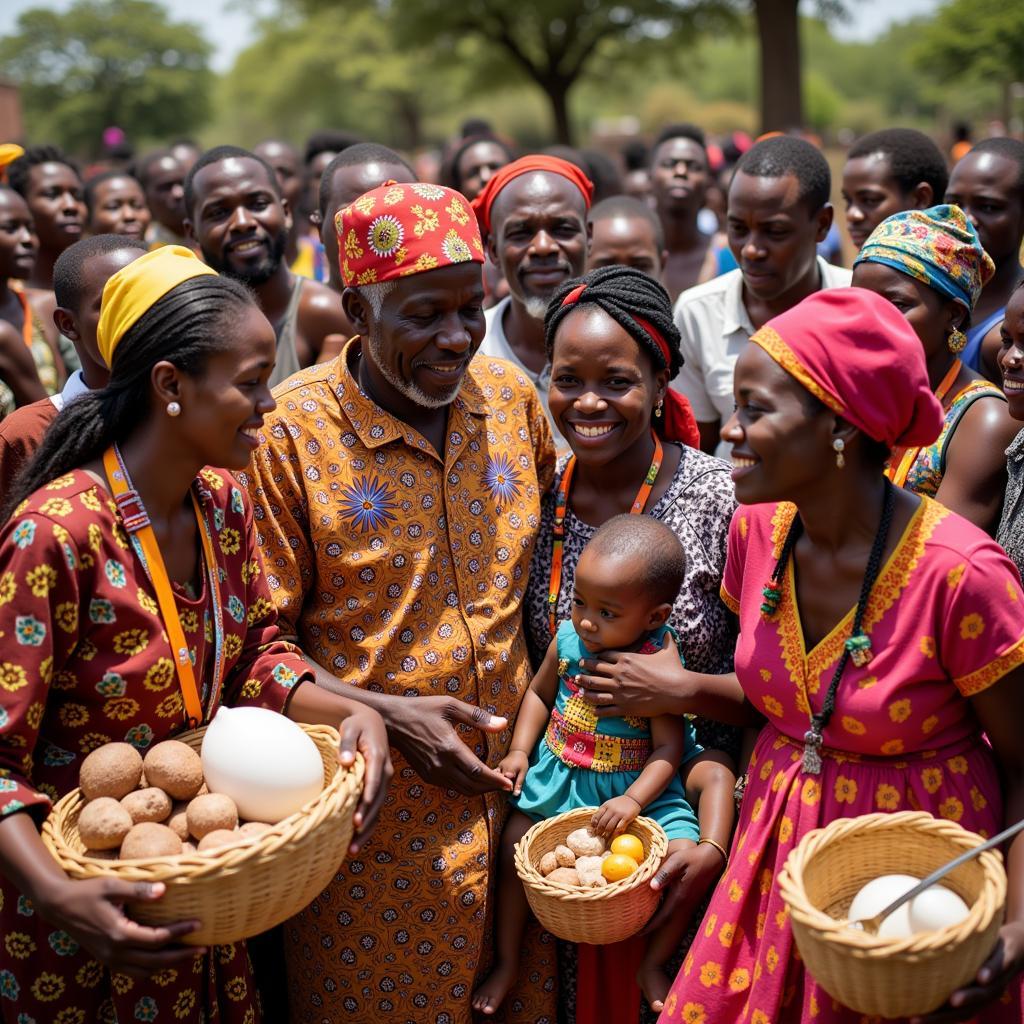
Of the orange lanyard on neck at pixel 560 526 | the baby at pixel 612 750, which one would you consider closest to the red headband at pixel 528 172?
→ the orange lanyard on neck at pixel 560 526

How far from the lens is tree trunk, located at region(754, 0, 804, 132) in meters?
23.9

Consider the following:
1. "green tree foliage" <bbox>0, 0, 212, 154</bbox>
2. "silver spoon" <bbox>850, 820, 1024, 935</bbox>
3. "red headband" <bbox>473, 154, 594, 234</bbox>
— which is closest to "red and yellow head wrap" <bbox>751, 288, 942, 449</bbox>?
"silver spoon" <bbox>850, 820, 1024, 935</bbox>

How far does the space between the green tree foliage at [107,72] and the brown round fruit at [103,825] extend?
6034cm

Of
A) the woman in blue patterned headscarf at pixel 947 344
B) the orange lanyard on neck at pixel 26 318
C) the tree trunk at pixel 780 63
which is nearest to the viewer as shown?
the woman in blue patterned headscarf at pixel 947 344

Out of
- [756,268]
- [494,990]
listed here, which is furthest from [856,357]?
[756,268]

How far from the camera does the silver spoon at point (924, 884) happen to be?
225cm

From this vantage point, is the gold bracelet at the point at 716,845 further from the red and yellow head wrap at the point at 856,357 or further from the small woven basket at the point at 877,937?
the red and yellow head wrap at the point at 856,357

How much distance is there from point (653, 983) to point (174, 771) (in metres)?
1.49

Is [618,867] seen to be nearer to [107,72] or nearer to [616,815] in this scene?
[616,815]

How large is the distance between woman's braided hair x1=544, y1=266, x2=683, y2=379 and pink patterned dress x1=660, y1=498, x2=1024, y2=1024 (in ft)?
2.51

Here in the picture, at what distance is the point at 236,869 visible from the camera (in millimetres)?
2223

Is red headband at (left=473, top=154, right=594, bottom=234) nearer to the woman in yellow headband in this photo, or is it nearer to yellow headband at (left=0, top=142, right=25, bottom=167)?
the woman in yellow headband

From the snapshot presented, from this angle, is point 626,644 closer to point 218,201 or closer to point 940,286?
point 940,286

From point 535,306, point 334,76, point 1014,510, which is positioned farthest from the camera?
point 334,76
